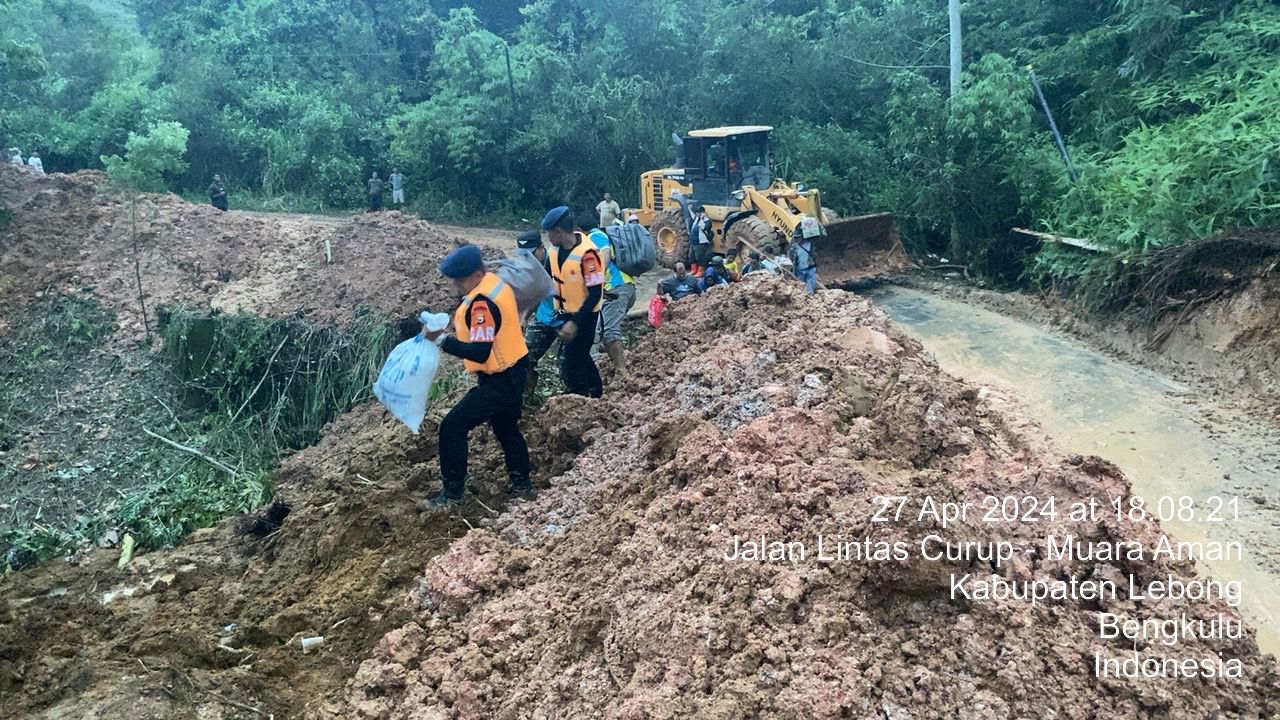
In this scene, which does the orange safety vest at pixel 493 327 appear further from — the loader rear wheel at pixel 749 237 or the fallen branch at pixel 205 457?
the loader rear wheel at pixel 749 237

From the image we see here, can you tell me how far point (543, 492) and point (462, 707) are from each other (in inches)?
72.0

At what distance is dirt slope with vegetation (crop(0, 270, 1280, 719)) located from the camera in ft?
10.1

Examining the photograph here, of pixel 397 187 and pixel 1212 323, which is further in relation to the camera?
pixel 397 187

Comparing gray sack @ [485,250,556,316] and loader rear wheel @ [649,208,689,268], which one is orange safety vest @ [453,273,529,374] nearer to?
gray sack @ [485,250,556,316]

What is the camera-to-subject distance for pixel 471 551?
4719 millimetres

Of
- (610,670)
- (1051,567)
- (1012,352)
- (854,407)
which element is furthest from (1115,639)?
(1012,352)

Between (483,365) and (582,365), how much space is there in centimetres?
171

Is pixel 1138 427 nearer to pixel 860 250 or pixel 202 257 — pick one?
pixel 860 250

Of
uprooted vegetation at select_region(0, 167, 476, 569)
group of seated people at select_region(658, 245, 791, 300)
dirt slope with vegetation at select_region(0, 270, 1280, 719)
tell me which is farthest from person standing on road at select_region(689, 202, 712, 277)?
dirt slope with vegetation at select_region(0, 270, 1280, 719)

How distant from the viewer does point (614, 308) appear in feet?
24.3

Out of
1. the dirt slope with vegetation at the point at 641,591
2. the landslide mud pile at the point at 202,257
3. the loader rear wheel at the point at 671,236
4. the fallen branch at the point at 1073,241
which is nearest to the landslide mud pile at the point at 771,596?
the dirt slope with vegetation at the point at 641,591

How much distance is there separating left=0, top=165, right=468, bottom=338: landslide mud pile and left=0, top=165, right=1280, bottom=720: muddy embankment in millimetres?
3232

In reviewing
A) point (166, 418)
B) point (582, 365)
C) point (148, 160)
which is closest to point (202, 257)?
point (166, 418)

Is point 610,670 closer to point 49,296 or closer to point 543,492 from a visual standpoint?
point 543,492
